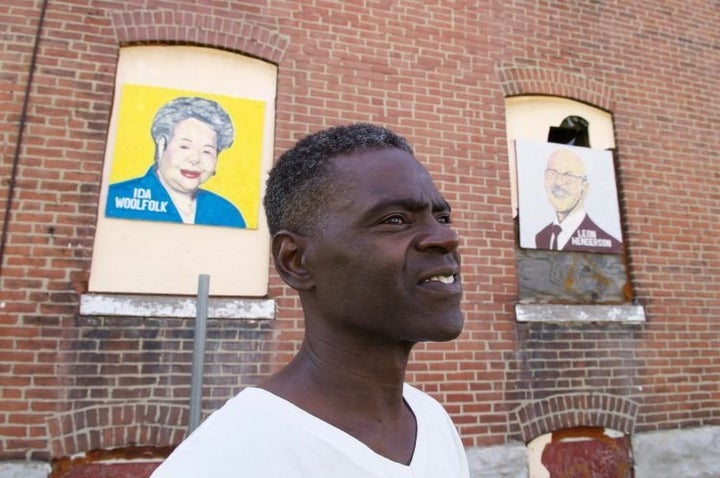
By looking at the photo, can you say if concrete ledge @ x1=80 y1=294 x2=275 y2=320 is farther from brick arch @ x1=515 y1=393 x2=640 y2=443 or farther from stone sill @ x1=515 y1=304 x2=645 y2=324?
brick arch @ x1=515 y1=393 x2=640 y2=443

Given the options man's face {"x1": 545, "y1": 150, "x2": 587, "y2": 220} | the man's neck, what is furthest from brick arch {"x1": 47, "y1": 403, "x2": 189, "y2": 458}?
man's face {"x1": 545, "y1": 150, "x2": 587, "y2": 220}

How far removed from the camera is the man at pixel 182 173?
148 inches

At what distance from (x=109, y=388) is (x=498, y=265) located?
3.23 metres

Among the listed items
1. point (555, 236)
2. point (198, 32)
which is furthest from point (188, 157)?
point (555, 236)

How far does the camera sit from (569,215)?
4715 mm

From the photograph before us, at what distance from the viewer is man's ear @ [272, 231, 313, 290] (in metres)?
1.24

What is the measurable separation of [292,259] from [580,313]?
12.7 ft

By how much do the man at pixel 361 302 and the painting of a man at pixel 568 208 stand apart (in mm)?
3595

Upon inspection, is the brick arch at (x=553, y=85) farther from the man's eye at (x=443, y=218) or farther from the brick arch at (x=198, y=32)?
the man's eye at (x=443, y=218)

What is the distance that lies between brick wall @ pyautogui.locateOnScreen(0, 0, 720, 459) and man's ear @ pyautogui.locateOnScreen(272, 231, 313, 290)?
2.59 meters

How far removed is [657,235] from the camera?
15.9 ft

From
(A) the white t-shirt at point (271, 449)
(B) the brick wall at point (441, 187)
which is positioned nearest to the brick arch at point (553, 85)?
(B) the brick wall at point (441, 187)

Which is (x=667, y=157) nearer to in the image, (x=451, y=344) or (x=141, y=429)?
(x=451, y=344)

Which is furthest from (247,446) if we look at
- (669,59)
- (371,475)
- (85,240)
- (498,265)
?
(669,59)
